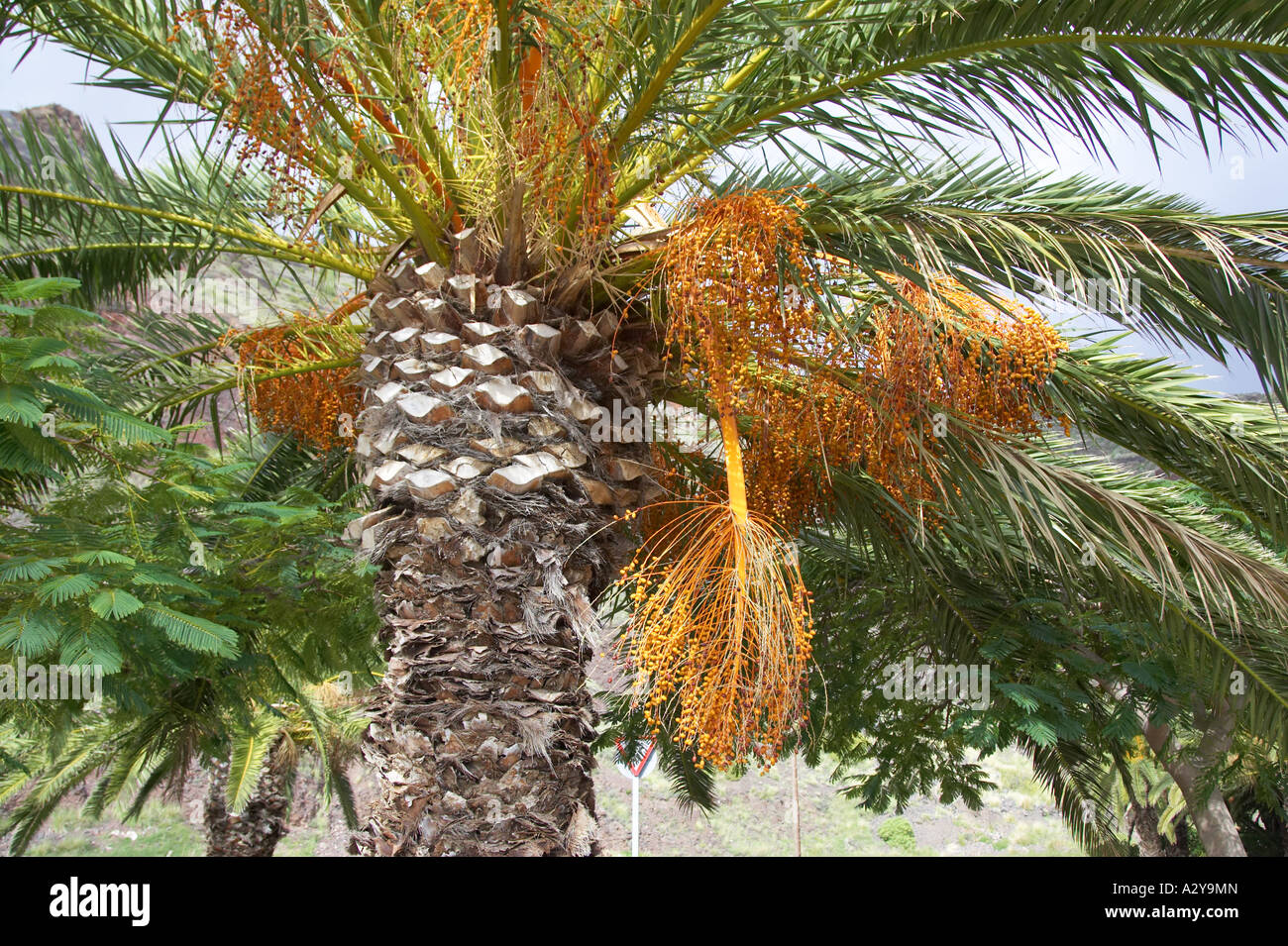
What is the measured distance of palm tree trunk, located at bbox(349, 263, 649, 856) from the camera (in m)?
4.05

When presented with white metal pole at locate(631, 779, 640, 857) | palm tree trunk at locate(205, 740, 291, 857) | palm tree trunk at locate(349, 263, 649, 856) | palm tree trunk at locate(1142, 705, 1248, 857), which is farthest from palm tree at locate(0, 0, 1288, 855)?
white metal pole at locate(631, 779, 640, 857)

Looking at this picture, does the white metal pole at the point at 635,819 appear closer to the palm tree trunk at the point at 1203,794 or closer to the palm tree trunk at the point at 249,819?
the palm tree trunk at the point at 249,819

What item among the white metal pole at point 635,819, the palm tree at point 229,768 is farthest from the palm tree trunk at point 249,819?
the white metal pole at point 635,819

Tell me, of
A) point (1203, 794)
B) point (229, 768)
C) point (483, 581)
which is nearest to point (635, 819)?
point (229, 768)

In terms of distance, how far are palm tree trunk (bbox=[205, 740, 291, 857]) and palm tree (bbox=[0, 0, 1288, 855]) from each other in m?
8.60

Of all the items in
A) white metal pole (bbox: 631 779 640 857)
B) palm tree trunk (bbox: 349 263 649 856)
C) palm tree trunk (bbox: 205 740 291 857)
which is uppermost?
palm tree trunk (bbox: 349 263 649 856)

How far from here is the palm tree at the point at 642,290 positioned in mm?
3930

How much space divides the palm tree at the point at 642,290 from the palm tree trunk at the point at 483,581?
0.01 meters

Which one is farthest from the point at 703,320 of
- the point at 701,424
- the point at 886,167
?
the point at 701,424

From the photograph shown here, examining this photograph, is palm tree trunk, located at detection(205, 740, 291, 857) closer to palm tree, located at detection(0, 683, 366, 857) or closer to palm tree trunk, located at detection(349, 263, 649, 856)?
palm tree, located at detection(0, 683, 366, 857)

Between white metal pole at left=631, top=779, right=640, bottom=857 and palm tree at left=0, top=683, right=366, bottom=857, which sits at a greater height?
palm tree at left=0, top=683, right=366, bottom=857

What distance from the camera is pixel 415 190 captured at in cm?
462
